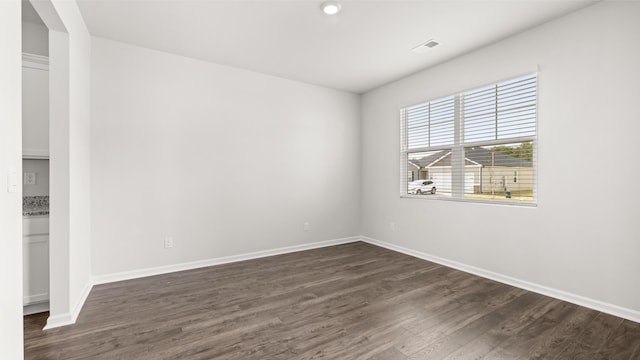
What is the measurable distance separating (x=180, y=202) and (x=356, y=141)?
3112 mm

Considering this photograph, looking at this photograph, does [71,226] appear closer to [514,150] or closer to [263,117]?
[263,117]

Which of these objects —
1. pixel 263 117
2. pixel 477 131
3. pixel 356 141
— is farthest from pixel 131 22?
pixel 477 131

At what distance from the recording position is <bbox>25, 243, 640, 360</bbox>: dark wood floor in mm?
1959

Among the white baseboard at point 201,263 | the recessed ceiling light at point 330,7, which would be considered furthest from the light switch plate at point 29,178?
the recessed ceiling light at point 330,7

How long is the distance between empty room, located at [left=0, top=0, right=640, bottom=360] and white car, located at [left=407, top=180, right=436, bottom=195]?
6 centimetres

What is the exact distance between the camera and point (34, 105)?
2551 millimetres

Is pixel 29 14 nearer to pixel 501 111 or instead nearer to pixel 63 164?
pixel 63 164

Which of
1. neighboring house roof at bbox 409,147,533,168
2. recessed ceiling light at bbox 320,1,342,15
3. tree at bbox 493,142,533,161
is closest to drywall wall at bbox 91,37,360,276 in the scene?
neighboring house roof at bbox 409,147,533,168

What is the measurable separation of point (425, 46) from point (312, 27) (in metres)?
1.37

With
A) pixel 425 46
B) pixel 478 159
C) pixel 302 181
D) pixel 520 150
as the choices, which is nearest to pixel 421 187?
pixel 478 159

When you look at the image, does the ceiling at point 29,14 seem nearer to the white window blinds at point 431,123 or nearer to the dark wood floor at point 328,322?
the dark wood floor at point 328,322

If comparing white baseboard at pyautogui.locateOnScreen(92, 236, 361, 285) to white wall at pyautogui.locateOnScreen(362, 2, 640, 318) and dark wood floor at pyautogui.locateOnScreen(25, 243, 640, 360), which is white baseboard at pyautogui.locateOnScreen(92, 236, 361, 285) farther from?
white wall at pyautogui.locateOnScreen(362, 2, 640, 318)

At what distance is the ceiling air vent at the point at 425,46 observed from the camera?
Answer: 3.25 meters
